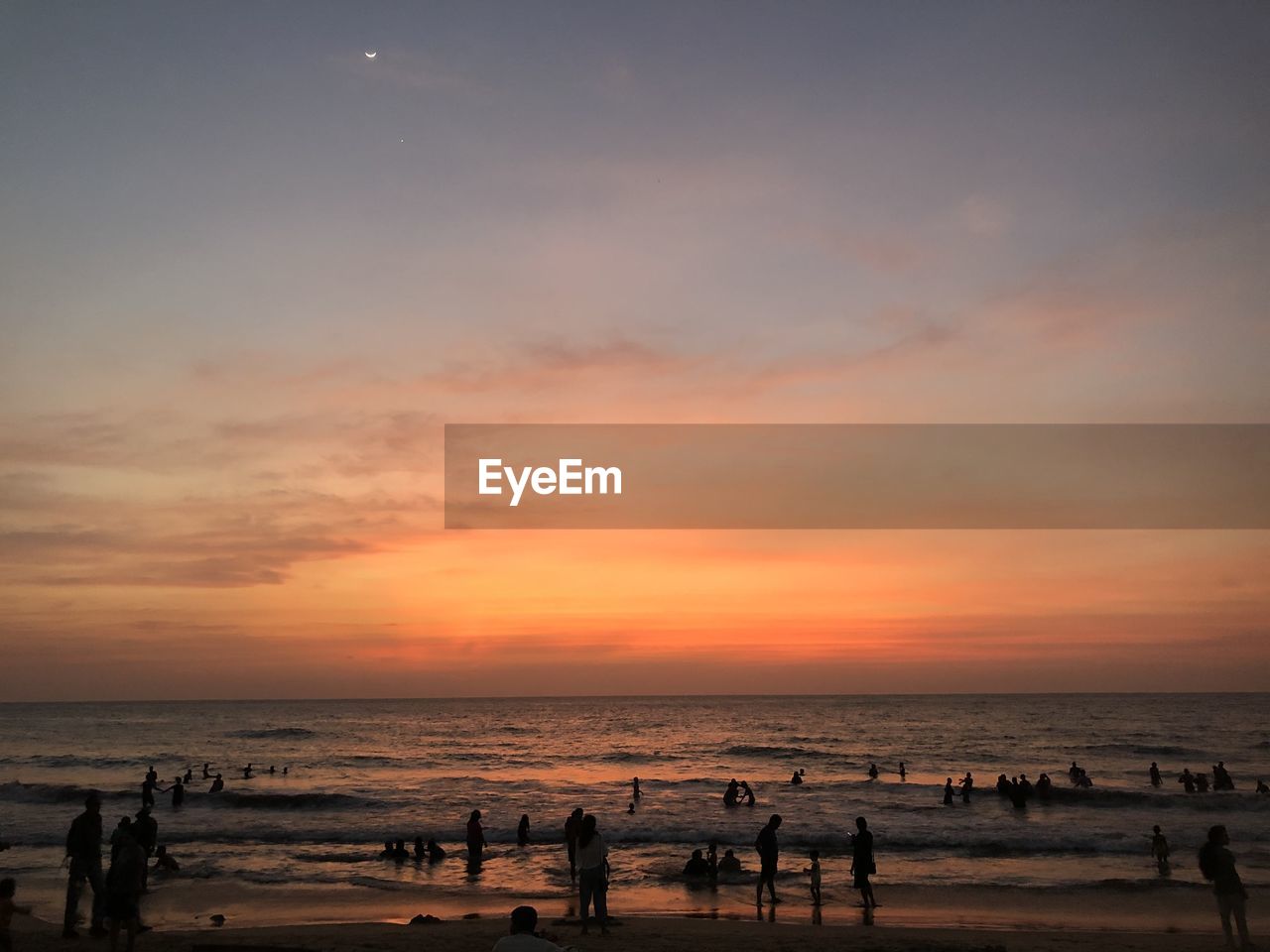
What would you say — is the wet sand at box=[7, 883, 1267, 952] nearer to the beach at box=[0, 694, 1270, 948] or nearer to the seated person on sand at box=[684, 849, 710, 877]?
the beach at box=[0, 694, 1270, 948]

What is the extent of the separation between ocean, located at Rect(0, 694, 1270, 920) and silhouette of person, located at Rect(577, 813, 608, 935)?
4354mm

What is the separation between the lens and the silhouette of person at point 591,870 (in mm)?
14156

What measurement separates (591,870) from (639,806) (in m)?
24.2

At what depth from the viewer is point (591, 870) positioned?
47.1 ft

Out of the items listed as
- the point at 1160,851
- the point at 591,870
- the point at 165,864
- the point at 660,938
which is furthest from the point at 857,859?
the point at 165,864

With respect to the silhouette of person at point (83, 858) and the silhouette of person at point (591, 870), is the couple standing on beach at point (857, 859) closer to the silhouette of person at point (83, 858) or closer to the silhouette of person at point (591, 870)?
the silhouette of person at point (591, 870)

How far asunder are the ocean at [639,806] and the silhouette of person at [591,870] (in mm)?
4354

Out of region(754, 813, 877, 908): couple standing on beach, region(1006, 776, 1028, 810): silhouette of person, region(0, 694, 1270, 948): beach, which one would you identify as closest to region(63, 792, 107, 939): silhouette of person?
region(0, 694, 1270, 948): beach

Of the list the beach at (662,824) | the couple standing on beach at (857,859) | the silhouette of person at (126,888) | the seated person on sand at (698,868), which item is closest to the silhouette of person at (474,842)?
the beach at (662,824)

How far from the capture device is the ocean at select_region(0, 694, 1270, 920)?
22.0 m

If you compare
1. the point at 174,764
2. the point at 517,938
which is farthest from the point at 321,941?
the point at 174,764

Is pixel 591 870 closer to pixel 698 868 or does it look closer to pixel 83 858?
pixel 83 858

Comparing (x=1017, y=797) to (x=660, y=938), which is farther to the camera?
(x=1017, y=797)

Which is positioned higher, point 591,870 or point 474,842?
point 591,870
